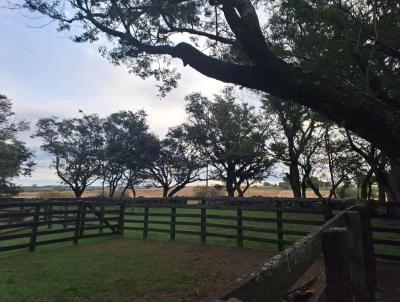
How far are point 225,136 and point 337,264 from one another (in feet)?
117

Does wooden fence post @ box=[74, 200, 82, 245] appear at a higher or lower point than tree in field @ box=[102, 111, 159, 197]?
lower

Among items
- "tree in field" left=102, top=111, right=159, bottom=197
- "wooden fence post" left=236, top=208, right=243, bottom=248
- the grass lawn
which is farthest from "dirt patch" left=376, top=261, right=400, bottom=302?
"tree in field" left=102, top=111, right=159, bottom=197

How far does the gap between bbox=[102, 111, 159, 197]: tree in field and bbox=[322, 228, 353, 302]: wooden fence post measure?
131 feet

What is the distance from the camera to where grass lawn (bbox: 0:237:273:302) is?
6.39m

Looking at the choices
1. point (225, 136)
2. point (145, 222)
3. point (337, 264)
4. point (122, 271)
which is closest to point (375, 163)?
point (145, 222)

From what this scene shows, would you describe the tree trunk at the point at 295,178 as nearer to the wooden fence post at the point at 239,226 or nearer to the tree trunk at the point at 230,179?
the tree trunk at the point at 230,179

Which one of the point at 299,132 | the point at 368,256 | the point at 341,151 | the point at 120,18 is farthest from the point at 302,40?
the point at 299,132

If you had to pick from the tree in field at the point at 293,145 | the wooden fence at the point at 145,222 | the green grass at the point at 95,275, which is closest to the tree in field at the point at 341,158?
the tree in field at the point at 293,145

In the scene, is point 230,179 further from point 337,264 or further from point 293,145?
point 337,264

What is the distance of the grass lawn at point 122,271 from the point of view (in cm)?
639

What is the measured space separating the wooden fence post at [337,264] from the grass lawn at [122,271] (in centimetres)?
416

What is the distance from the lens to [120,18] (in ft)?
29.6

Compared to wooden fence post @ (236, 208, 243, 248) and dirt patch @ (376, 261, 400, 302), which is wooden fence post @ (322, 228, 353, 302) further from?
wooden fence post @ (236, 208, 243, 248)

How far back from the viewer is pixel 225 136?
124ft
